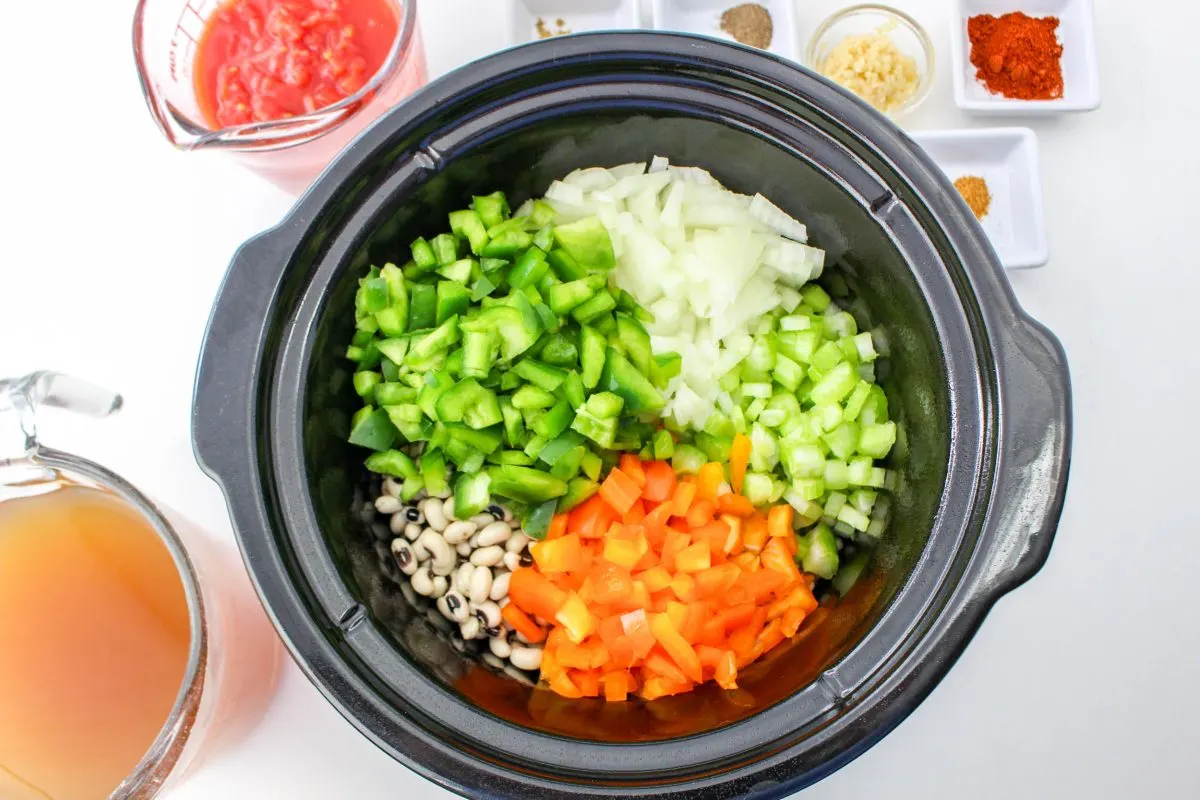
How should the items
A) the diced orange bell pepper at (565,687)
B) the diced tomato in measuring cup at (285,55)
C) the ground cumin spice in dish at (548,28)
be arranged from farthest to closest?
the ground cumin spice in dish at (548,28)
the diced tomato in measuring cup at (285,55)
the diced orange bell pepper at (565,687)

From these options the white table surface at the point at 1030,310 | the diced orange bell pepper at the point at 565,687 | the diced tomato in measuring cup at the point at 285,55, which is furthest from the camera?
the white table surface at the point at 1030,310

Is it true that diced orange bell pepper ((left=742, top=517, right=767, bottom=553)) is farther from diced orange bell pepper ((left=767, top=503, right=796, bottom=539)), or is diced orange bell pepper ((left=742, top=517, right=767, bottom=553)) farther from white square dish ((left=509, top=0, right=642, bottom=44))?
white square dish ((left=509, top=0, right=642, bottom=44))

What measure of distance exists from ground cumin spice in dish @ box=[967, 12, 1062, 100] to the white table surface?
0.07m

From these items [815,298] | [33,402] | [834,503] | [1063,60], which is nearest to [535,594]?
[834,503]

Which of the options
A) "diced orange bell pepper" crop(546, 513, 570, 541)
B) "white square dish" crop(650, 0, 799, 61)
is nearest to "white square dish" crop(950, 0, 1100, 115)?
"white square dish" crop(650, 0, 799, 61)

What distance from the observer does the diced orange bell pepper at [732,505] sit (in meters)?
1.31

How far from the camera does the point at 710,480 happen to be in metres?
1.31

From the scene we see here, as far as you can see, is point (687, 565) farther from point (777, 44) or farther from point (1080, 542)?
point (777, 44)

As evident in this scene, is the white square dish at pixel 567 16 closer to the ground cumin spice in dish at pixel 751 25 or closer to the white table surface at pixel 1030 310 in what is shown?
the white table surface at pixel 1030 310

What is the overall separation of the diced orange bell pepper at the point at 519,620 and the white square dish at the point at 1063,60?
1.16 meters

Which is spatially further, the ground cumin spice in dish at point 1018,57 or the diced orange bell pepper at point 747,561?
the ground cumin spice in dish at point 1018,57

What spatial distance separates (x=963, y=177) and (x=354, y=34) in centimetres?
107

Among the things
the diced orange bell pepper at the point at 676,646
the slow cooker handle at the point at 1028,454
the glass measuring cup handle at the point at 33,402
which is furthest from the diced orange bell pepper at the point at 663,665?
the glass measuring cup handle at the point at 33,402

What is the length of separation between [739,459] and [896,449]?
0.23 m
